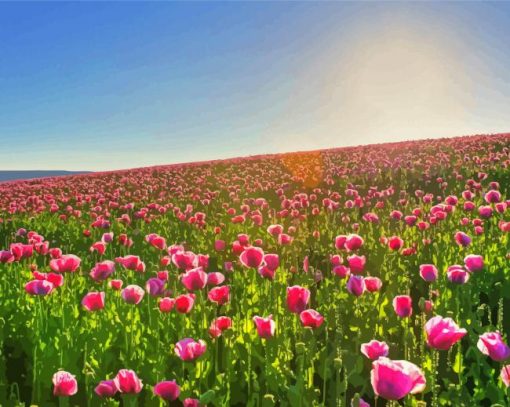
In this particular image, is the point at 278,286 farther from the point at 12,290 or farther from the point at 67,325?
the point at 12,290

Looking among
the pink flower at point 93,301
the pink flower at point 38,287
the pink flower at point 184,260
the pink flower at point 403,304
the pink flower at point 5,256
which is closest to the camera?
the pink flower at point 403,304

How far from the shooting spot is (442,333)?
217cm

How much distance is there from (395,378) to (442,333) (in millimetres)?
549

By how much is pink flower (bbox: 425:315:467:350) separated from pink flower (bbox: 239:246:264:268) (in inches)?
67.2

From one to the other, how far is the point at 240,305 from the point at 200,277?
1.15 m

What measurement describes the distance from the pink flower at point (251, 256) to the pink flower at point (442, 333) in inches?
67.2

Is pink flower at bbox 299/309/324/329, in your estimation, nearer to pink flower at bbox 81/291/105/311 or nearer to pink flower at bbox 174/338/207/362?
pink flower at bbox 174/338/207/362

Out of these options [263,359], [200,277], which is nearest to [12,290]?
[200,277]

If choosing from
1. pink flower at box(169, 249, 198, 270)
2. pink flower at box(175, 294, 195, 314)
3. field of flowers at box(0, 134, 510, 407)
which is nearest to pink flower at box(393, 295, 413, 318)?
field of flowers at box(0, 134, 510, 407)

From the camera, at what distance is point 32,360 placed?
134 inches

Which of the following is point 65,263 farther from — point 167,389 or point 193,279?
point 167,389

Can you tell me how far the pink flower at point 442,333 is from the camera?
7.07ft

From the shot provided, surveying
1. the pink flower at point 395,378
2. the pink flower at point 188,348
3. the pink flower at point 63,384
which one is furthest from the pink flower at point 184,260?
the pink flower at point 395,378

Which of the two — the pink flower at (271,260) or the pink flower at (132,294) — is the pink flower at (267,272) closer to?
the pink flower at (271,260)
